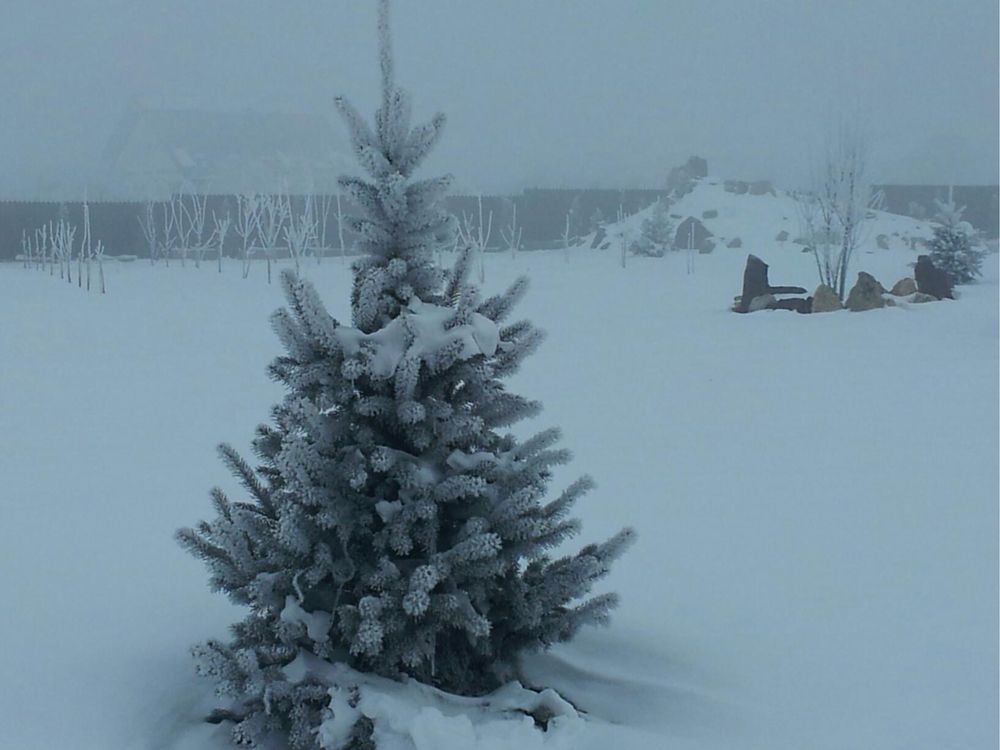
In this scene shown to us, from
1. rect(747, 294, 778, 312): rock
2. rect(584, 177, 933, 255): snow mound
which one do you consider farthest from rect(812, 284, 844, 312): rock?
rect(584, 177, 933, 255): snow mound

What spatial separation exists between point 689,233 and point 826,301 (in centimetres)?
2150

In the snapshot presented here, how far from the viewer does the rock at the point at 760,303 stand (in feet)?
57.0

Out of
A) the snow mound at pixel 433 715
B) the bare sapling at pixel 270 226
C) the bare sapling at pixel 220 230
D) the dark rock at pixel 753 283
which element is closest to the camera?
the snow mound at pixel 433 715

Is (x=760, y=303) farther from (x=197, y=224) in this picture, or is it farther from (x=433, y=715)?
(x=197, y=224)

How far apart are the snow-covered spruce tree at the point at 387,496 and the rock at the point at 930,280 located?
17900 mm

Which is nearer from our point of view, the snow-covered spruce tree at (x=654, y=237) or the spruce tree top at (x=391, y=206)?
the spruce tree top at (x=391, y=206)

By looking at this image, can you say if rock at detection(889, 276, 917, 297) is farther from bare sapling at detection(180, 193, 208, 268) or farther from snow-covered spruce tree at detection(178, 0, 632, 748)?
bare sapling at detection(180, 193, 208, 268)

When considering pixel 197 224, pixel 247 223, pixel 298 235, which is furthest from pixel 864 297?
pixel 197 224

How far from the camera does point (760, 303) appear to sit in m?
17.4

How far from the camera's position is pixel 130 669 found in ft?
11.5

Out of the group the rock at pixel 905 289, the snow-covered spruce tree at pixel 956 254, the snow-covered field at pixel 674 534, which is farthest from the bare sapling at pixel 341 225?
the snow-covered spruce tree at pixel 956 254

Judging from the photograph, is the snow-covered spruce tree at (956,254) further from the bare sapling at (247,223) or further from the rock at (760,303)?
the bare sapling at (247,223)

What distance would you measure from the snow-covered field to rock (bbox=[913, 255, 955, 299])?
617cm

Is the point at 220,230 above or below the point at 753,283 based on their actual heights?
above
